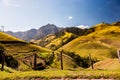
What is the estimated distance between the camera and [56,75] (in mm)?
23250

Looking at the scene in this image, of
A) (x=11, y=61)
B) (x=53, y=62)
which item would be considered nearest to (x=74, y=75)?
(x=11, y=61)

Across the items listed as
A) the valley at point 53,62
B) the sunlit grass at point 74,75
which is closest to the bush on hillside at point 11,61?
the valley at point 53,62

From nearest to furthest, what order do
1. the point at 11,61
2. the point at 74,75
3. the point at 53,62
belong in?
the point at 74,75
the point at 11,61
the point at 53,62

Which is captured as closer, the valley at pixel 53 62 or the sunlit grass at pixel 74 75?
the sunlit grass at pixel 74 75

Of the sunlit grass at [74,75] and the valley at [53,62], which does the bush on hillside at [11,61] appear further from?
the sunlit grass at [74,75]

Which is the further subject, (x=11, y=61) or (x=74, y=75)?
(x=11, y=61)

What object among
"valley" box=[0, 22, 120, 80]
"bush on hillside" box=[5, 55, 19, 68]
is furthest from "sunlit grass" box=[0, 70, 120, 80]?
"bush on hillside" box=[5, 55, 19, 68]

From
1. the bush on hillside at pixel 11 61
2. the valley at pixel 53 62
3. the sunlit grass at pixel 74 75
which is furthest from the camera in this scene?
the bush on hillside at pixel 11 61

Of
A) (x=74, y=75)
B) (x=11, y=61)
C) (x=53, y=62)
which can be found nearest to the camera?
(x=74, y=75)

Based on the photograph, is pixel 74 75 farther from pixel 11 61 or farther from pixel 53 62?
pixel 53 62

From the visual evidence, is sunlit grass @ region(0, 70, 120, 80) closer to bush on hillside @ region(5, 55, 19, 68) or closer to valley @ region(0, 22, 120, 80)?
valley @ region(0, 22, 120, 80)

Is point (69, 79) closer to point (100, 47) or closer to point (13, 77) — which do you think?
point (13, 77)

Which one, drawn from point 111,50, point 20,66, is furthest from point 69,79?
point 111,50

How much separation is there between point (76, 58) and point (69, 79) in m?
68.2
